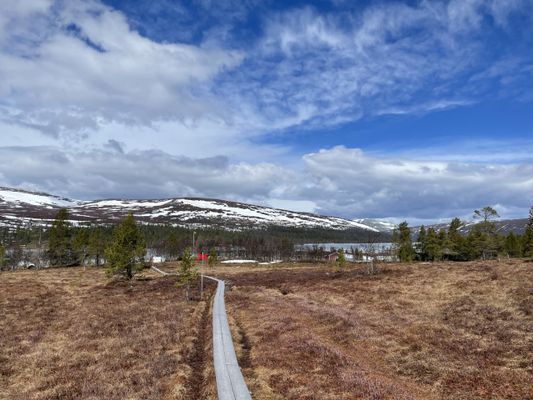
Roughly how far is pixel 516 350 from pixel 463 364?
3.73 metres

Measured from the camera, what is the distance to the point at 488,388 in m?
17.3

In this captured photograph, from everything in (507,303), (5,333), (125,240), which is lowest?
(5,333)

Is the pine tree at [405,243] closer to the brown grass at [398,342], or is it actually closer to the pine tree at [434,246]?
the pine tree at [434,246]

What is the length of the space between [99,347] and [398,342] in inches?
790

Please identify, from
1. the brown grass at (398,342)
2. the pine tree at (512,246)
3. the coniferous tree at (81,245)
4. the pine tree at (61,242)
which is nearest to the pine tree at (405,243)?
the pine tree at (512,246)

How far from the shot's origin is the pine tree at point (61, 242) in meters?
111

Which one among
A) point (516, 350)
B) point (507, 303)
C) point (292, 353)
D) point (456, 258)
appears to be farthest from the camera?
point (456, 258)

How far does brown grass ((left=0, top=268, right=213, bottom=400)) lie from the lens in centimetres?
2009

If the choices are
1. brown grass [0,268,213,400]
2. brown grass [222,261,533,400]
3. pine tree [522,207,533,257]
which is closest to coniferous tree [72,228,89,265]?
brown grass [0,268,213,400]

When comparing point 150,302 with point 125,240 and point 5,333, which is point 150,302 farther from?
point 125,240

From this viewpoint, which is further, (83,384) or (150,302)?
(150,302)

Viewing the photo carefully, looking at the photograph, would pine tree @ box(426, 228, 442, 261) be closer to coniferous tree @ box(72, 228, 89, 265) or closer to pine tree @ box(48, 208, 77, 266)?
coniferous tree @ box(72, 228, 89, 265)

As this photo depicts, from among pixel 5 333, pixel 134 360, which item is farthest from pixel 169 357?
pixel 5 333

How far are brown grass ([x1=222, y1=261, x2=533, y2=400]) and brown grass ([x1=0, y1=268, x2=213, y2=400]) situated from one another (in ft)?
13.9
